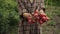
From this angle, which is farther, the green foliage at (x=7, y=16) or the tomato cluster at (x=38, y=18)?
the green foliage at (x=7, y=16)

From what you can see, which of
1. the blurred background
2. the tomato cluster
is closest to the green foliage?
the blurred background

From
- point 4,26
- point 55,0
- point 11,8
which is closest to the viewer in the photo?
point 4,26

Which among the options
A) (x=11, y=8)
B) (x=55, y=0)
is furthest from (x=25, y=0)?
(x=55, y=0)

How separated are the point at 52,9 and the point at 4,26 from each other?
2449mm

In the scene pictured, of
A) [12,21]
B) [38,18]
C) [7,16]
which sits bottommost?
[12,21]

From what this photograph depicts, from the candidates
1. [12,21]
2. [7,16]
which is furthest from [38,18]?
[12,21]

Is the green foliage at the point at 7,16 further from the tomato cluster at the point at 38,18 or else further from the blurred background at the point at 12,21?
the tomato cluster at the point at 38,18

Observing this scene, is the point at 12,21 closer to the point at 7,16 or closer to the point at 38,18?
the point at 7,16

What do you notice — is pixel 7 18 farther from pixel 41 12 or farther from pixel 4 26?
pixel 41 12

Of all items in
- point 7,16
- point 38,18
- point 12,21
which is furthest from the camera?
point 12,21

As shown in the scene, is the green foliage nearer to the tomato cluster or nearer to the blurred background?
the blurred background

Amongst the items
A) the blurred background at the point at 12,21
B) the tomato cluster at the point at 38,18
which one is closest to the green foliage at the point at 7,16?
the blurred background at the point at 12,21

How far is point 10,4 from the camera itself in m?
5.49

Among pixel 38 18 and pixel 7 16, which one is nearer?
pixel 38 18
